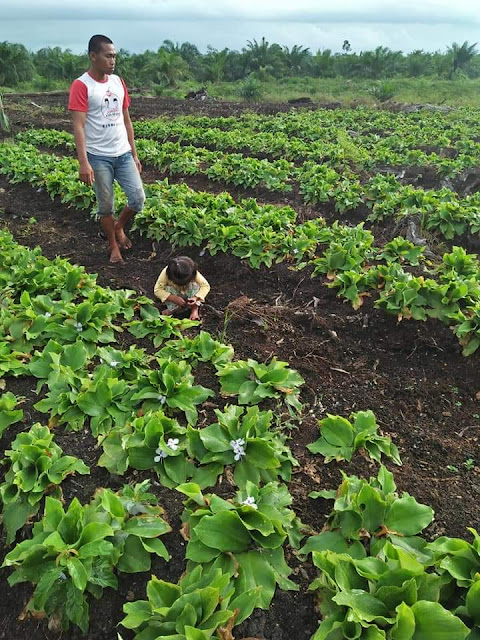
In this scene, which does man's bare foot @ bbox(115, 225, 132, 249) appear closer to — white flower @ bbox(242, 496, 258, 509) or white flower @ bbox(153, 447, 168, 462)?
white flower @ bbox(153, 447, 168, 462)

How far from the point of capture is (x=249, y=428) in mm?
3090

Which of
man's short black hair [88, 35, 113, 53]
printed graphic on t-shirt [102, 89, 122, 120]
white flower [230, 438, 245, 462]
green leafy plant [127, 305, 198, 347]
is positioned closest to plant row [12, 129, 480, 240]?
printed graphic on t-shirt [102, 89, 122, 120]

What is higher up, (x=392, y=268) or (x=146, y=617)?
(x=392, y=268)

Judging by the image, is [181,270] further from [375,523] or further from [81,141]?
[375,523]

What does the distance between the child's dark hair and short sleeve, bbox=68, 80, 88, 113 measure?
6.96 feet

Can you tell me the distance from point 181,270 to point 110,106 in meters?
2.34

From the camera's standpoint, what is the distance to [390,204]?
768cm

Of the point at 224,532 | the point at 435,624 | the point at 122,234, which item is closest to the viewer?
the point at 435,624

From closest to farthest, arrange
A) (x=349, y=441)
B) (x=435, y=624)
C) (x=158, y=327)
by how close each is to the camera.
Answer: (x=435, y=624) < (x=349, y=441) < (x=158, y=327)

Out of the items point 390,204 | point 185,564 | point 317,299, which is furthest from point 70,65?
point 185,564

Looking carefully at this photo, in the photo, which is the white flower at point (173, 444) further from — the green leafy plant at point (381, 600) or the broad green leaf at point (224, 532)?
the green leafy plant at point (381, 600)

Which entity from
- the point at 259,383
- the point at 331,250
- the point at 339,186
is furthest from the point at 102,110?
the point at 339,186

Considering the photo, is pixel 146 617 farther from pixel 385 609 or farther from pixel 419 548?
pixel 419 548

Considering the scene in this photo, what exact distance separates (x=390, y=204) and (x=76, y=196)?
493 cm
